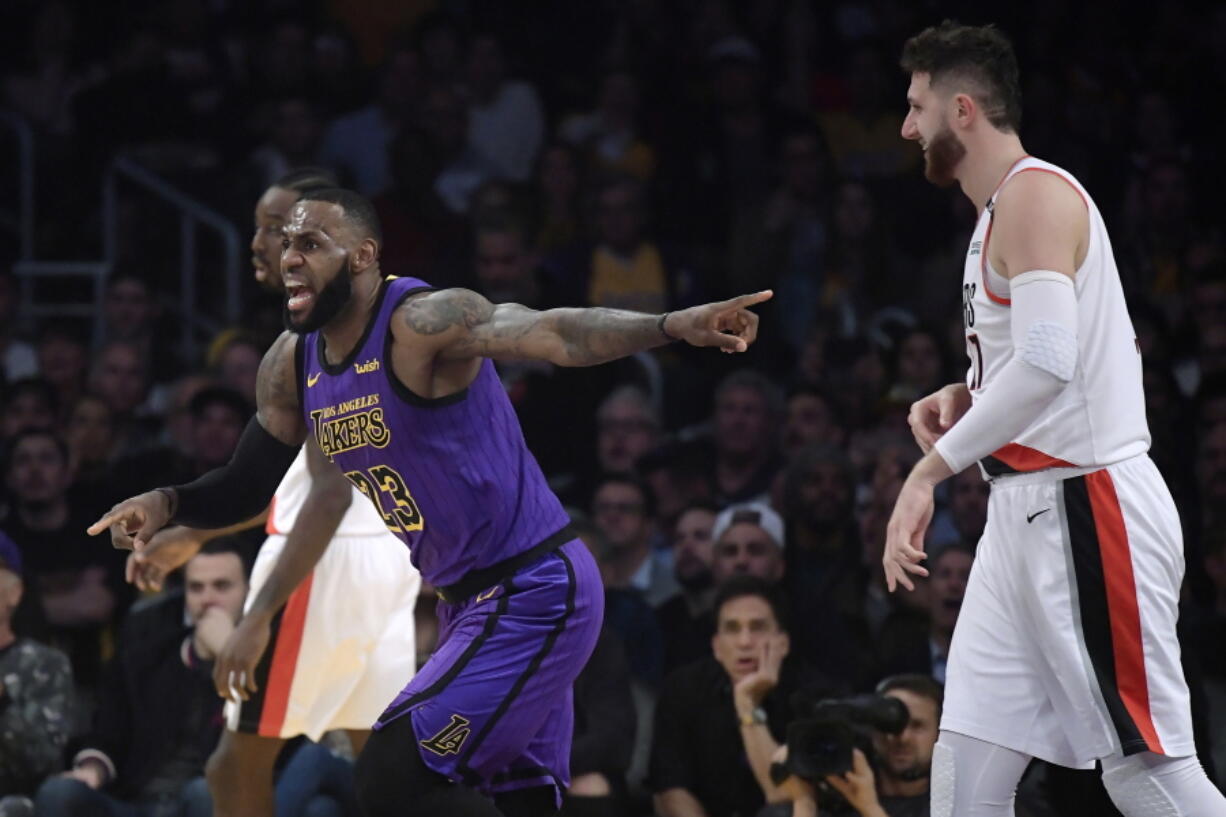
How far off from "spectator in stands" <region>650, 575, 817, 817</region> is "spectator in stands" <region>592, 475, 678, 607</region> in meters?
1.04

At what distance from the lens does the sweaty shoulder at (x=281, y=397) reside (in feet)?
15.7

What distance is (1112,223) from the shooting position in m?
9.38

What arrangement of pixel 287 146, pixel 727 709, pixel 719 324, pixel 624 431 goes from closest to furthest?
pixel 719 324 < pixel 727 709 < pixel 624 431 < pixel 287 146

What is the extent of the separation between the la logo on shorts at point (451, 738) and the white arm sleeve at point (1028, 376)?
4.26 feet

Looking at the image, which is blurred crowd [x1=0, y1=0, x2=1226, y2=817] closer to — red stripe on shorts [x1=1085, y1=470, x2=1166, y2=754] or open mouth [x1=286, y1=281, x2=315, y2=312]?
red stripe on shorts [x1=1085, y1=470, x2=1166, y2=754]

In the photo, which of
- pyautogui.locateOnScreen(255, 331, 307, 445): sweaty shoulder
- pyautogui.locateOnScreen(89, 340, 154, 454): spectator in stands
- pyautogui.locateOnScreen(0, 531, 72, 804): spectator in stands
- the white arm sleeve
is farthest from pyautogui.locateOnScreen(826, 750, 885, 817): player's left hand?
pyautogui.locateOnScreen(89, 340, 154, 454): spectator in stands

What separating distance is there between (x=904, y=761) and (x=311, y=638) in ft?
6.53

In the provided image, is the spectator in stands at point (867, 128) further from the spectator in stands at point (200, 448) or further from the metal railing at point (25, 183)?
the metal railing at point (25, 183)

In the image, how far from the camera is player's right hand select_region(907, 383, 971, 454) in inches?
166

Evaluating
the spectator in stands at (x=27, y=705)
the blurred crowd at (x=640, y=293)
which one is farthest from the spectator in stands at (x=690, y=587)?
the spectator in stands at (x=27, y=705)

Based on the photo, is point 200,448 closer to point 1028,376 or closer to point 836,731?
point 836,731

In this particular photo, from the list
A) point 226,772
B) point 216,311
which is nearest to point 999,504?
point 226,772

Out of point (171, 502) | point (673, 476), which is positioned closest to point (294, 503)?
point (171, 502)

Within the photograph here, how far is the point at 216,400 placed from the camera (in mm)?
8203
